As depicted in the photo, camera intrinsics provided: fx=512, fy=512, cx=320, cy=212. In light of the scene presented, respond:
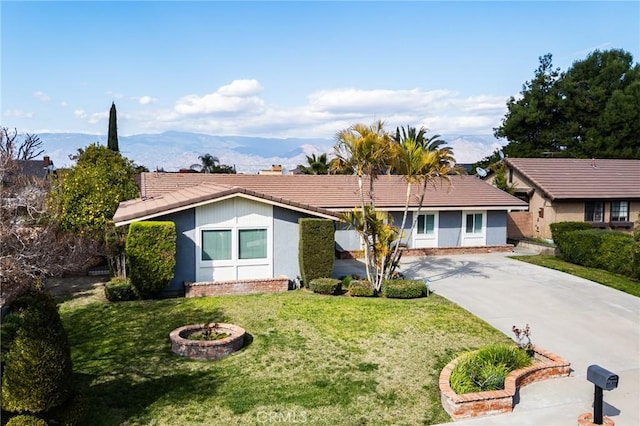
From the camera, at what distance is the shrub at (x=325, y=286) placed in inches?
663

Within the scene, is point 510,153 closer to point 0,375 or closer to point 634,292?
point 634,292

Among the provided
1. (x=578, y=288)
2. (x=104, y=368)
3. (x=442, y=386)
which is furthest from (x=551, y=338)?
(x=104, y=368)

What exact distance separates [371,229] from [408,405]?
27.4 feet

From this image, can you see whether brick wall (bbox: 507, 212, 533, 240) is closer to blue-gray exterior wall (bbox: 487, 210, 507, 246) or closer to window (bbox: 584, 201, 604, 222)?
window (bbox: 584, 201, 604, 222)

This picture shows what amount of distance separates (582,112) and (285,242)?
4418cm

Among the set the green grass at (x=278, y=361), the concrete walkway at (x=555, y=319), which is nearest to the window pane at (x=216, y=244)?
the green grass at (x=278, y=361)

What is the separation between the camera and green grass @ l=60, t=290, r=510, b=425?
9.08 m

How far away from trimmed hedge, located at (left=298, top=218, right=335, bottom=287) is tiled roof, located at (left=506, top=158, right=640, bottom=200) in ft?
56.8

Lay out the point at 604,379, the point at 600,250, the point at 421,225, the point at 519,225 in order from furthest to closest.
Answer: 1. the point at 519,225
2. the point at 421,225
3. the point at 600,250
4. the point at 604,379

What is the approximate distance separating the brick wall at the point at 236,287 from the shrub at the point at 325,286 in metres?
1.12

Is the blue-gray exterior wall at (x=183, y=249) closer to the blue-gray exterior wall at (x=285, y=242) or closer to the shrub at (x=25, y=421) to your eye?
the blue-gray exterior wall at (x=285, y=242)

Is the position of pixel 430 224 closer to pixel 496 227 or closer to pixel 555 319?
pixel 496 227

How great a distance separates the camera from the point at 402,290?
54.0ft

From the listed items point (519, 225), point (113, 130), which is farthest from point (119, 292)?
point (113, 130)
